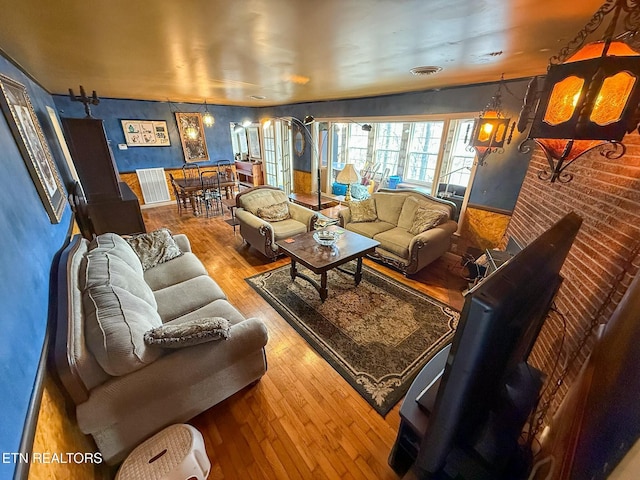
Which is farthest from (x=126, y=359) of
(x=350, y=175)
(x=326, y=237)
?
(x=350, y=175)

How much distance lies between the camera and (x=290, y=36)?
1489 mm

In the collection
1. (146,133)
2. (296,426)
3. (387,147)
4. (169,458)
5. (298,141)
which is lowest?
(296,426)

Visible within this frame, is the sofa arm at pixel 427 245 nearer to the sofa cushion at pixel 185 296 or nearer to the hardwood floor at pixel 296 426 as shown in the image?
the hardwood floor at pixel 296 426

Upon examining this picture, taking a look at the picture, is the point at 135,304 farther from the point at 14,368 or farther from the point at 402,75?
the point at 402,75

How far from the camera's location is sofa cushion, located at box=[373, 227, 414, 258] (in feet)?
10.2

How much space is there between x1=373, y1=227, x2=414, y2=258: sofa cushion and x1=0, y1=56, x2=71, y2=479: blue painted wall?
Answer: 305 cm

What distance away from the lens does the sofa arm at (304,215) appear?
11.9ft

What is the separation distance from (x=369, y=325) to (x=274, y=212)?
7.29 feet

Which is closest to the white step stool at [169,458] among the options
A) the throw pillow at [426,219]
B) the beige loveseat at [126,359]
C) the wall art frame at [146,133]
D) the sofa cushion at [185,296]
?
the beige loveseat at [126,359]

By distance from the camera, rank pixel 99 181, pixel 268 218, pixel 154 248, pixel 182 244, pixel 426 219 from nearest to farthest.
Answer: pixel 154 248 < pixel 182 244 < pixel 99 181 < pixel 426 219 < pixel 268 218

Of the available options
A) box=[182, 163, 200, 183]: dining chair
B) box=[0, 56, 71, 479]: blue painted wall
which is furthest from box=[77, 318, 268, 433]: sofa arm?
box=[182, 163, 200, 183]: dining chair

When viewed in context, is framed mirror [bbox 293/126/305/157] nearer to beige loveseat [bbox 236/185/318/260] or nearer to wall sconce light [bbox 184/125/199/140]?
beige loveseat [bbox 236/185/318/260]

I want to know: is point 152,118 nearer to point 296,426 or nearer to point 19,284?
point 19,284

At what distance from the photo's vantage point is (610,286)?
122cm
